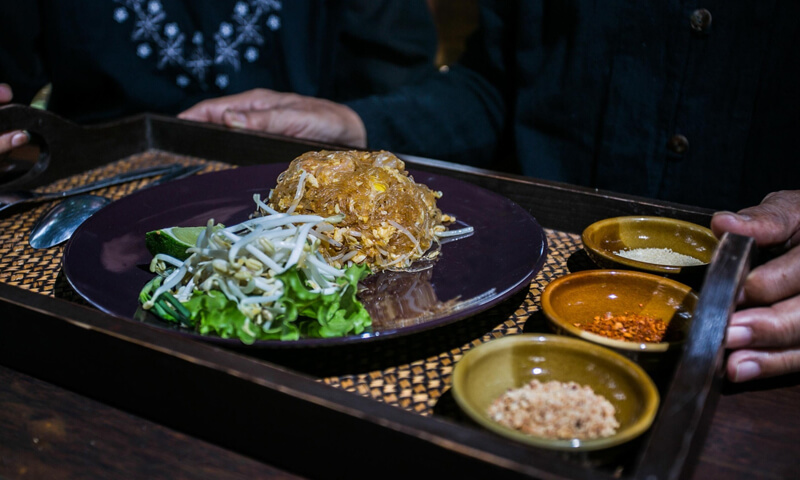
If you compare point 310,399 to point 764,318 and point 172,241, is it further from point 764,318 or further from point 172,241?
point 764,318

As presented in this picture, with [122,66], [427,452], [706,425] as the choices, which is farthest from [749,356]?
[122,66]

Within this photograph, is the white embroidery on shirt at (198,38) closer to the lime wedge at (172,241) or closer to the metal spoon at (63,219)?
the metal spoon at (63,219)

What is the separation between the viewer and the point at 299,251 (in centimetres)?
129

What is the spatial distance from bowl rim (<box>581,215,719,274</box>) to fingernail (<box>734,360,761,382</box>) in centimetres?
27

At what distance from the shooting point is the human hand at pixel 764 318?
1.13 metres

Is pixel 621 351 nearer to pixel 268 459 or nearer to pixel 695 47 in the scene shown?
pixel 268 459

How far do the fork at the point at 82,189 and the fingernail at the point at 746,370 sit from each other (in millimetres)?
1738

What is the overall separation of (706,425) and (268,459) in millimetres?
713

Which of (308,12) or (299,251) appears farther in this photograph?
(308,12)

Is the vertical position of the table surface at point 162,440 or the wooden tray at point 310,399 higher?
the wooden tray at point 310,399

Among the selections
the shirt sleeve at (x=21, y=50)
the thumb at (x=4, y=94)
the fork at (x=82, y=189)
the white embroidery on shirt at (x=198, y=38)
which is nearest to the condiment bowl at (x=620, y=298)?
the fork at (x=82, y=189)

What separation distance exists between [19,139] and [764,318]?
2.11 metres

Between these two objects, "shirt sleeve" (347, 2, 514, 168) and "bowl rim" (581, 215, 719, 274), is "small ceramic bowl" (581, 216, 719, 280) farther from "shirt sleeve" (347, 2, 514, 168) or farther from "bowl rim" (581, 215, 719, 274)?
"shirt sleeve" (347, 2, 514, 168)

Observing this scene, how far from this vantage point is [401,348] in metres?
1.30
